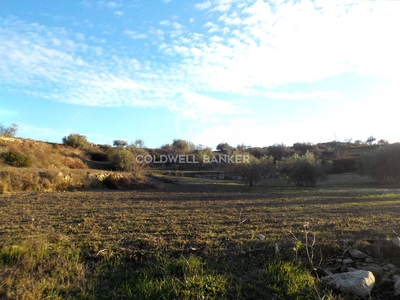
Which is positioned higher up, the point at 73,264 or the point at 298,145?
the point at 298,145

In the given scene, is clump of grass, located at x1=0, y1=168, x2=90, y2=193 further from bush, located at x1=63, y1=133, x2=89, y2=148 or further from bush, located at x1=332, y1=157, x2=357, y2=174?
bush, located at x1=332, y1=157, x2=357, y2=174

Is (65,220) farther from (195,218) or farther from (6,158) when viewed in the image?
(6,158)

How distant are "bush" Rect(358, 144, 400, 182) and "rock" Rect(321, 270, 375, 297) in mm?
33654

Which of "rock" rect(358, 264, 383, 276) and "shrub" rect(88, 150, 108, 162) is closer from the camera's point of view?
"rock" rect(358, 264, 383, 276)

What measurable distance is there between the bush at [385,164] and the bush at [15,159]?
3685 centimetres

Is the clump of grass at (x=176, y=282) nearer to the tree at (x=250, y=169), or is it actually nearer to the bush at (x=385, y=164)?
the tree at (x=250, y=169)

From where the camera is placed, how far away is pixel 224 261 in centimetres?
504

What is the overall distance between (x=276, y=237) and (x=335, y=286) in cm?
191

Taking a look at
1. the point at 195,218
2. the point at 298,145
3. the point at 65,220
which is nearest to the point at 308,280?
the point at 195,218

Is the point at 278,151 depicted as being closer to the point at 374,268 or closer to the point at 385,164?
the point at 385,164

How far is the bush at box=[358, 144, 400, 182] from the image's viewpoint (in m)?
32.8

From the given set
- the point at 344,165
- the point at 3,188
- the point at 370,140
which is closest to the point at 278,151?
the point at 344,165

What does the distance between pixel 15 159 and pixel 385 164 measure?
38275 mm

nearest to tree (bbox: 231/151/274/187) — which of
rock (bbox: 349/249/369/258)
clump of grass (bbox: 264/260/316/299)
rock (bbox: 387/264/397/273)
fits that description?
rock (bbox: 349/249/369/258)
